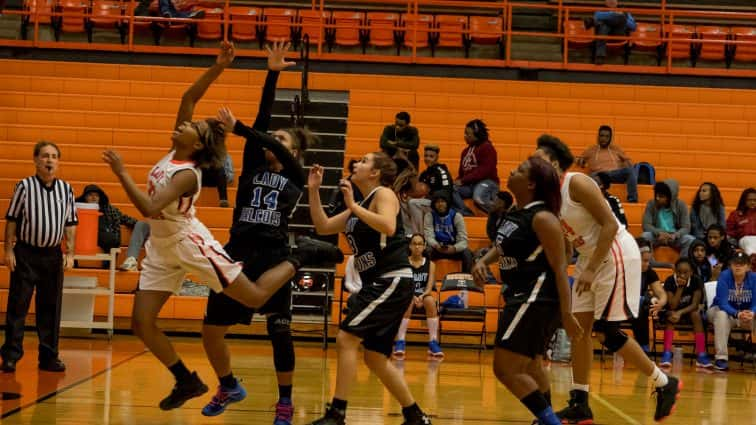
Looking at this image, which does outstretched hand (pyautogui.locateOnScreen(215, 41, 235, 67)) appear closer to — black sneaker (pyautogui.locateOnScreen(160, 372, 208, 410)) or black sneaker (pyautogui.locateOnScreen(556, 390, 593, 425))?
black sneaker (pyautogui.locateOnScreen(160, 372, 208, 410))

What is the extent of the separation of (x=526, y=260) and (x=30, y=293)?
4.53 m

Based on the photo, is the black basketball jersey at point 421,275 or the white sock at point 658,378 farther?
the black basketball jersey at point 421,275

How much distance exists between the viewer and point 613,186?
14672mm

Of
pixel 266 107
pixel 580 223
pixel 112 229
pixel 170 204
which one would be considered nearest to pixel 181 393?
pixel 170 204

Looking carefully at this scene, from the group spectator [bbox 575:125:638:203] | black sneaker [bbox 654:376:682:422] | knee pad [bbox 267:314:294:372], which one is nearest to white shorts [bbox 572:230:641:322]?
black sneaker [bbox 654:376:682:422]

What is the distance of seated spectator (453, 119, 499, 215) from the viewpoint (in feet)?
45.3

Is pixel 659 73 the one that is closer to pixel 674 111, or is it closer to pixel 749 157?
pixel 674 111

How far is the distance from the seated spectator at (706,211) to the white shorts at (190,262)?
8658mm

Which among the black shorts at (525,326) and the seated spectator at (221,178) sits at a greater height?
the seated spectator at (221,178)

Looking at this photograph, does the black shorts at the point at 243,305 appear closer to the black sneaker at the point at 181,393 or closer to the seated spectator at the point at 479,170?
the black sneaker at the point at 181,393

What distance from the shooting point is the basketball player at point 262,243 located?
6.26 m

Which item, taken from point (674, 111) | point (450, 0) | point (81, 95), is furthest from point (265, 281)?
point (450, 0)

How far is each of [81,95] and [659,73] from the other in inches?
365

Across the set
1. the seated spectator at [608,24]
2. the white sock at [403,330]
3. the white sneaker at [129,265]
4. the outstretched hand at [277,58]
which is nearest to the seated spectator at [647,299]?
the white sock at [403,330]
